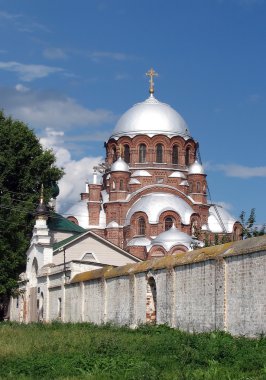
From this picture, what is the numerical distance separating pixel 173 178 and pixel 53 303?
25741 mm

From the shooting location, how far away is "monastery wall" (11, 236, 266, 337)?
570 inches

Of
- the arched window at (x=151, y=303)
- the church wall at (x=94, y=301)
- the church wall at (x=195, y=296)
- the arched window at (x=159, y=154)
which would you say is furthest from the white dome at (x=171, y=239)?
the church wall at (x=195, y=296)

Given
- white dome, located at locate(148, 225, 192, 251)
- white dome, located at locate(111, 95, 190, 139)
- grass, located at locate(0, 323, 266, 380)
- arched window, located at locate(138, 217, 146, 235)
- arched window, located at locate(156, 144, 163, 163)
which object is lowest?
grass, located at locate(0, 323, 266, 380)

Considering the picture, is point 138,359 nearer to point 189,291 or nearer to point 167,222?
point 189,291

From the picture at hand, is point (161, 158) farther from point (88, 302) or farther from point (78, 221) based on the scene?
point (88, 302)

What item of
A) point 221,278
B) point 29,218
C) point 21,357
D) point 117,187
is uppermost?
point 117,187

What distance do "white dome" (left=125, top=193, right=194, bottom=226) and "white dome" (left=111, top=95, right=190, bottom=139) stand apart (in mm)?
5208

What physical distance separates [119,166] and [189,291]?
37587 millimetres

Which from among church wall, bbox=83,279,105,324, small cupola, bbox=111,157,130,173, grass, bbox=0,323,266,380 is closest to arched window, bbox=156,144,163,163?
small cupola, bbox=111,157,130,173

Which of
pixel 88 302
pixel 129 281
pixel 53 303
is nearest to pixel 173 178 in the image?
pixel 53 303

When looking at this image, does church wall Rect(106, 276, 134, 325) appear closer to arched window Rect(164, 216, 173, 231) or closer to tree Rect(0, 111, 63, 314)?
tree Rect(0, 111, 63, 314)

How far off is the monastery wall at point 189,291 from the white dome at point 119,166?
28255mm

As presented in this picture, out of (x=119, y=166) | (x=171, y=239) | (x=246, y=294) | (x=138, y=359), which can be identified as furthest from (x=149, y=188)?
(x=138, y=359)

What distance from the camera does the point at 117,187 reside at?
5478 centimetres
